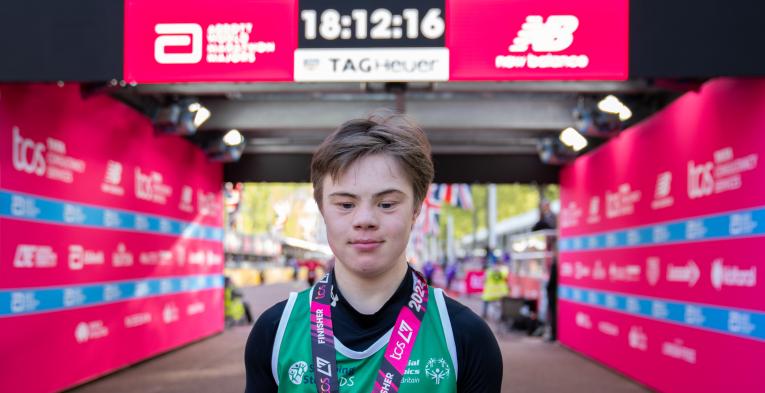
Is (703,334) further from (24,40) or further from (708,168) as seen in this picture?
(24,40)

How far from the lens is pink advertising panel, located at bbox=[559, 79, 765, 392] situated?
5750 millimetres

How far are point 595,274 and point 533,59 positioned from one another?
19.7ft

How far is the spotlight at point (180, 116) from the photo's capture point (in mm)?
9023

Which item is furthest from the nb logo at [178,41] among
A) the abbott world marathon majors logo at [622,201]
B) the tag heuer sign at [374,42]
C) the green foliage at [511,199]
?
the green foliage at [511,199]

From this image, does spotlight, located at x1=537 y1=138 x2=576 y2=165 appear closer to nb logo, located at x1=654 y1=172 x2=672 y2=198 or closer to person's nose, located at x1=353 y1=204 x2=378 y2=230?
nb logo, located at x1=654 y1=172 x2=672 y2=198

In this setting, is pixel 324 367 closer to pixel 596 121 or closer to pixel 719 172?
pixel 719 172

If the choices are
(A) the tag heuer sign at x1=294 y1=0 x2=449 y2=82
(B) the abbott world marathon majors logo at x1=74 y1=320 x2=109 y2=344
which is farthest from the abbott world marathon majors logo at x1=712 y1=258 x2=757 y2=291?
(B) the abbott world marathon majors logo at x1=74 y1=320 x2=109 y2=344

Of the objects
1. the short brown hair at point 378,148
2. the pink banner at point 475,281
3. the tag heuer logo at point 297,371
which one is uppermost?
the short brown hair at point 378,148

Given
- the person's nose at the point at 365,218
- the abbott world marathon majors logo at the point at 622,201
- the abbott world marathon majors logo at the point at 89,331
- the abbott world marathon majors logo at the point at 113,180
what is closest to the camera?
the person's nose at the point at 365,218

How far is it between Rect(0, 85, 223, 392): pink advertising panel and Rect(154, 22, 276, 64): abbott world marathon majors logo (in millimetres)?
1705

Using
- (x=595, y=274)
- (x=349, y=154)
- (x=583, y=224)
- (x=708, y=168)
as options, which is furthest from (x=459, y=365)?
(x=583, y=224)

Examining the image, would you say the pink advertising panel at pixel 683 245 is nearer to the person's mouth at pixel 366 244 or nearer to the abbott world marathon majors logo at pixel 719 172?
the abbott world marathon majors logo at pixel 719 172

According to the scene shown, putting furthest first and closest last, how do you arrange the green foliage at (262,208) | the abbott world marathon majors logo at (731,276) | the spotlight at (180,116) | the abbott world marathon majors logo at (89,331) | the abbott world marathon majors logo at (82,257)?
the green foliage at (262,208), the spotlight at (180,116), the abbott world marathon majors logo at (89,331), the abbott world marathon majors logo at (82,257), the abbott world marathon majors logo at (731,276)

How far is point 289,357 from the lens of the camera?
148cm
